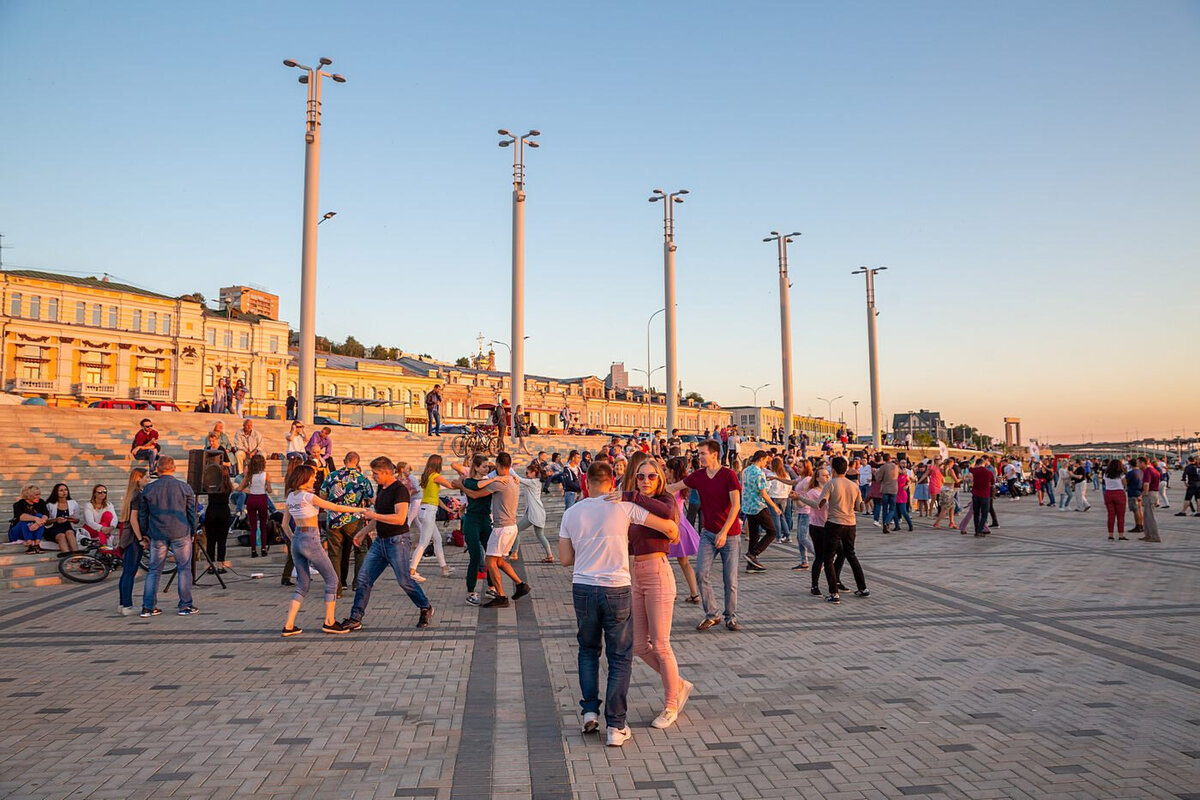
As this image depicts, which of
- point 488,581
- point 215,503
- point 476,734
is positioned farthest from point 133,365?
point 476,734

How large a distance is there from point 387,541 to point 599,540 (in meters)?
4.01

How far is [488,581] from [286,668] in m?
3.19

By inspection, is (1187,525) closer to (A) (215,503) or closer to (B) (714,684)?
(B) (714,684)

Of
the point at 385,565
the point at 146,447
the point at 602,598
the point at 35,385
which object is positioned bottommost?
the point at 385,565

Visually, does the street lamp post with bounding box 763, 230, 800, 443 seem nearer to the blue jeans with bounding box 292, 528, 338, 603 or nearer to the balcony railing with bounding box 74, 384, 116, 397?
the blue jeans with bounding box 292, 528, 338, 603

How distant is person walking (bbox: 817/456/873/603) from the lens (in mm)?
9711

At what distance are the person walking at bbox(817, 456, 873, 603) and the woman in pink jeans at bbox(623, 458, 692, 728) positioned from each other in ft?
16.2

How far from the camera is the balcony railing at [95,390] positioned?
61.4 metres

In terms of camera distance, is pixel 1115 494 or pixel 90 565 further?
pixel 1115 494

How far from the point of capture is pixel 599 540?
4.99 meters

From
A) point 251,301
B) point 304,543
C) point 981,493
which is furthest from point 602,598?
point 251,301

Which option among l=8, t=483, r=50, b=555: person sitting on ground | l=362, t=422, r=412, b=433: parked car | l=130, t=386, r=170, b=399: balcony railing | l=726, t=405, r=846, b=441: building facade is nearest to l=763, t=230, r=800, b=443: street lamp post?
l=362, t=422, r=412, b=433: parked car

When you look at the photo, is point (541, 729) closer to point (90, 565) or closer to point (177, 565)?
point (177, 565)

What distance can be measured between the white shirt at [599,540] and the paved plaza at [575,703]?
3.66 ft
